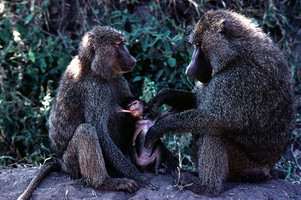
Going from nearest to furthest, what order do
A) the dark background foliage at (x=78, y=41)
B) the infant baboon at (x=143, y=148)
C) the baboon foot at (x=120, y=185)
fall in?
1. the baboon foot at (x=120, y=185)
2. the infant baboon at (x=143, y=148)
3. the dark background foliage at (x=78, y=41)

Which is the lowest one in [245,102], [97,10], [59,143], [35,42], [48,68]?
[59,143]

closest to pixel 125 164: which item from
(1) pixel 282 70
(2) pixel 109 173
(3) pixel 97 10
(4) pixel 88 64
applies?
(2) pixel 109 173

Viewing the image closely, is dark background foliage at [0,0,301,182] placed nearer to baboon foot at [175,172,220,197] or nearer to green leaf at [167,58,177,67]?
green leaf at [167,58,177,67]

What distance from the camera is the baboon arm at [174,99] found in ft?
12.6

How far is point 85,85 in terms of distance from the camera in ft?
12.3

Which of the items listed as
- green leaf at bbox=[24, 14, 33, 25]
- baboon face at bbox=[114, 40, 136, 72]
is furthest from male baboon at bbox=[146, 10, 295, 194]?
green leaf at bbox=[24, 14, 33, 25]

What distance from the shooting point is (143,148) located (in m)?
3.81

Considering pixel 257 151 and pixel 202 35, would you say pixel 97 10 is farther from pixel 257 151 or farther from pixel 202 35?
pixel 257 151

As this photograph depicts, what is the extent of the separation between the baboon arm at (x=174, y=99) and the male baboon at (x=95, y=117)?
11.4 inches

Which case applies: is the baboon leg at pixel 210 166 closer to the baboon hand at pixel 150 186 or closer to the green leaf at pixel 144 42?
the baboon hand at pixel 150 186

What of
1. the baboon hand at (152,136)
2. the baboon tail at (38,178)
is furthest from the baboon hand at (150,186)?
the baboon tail at (38,178)

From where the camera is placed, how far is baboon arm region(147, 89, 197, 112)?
3.86m

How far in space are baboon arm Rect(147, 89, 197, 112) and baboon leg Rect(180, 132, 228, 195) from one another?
0.60 metres

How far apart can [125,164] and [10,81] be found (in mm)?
2586
